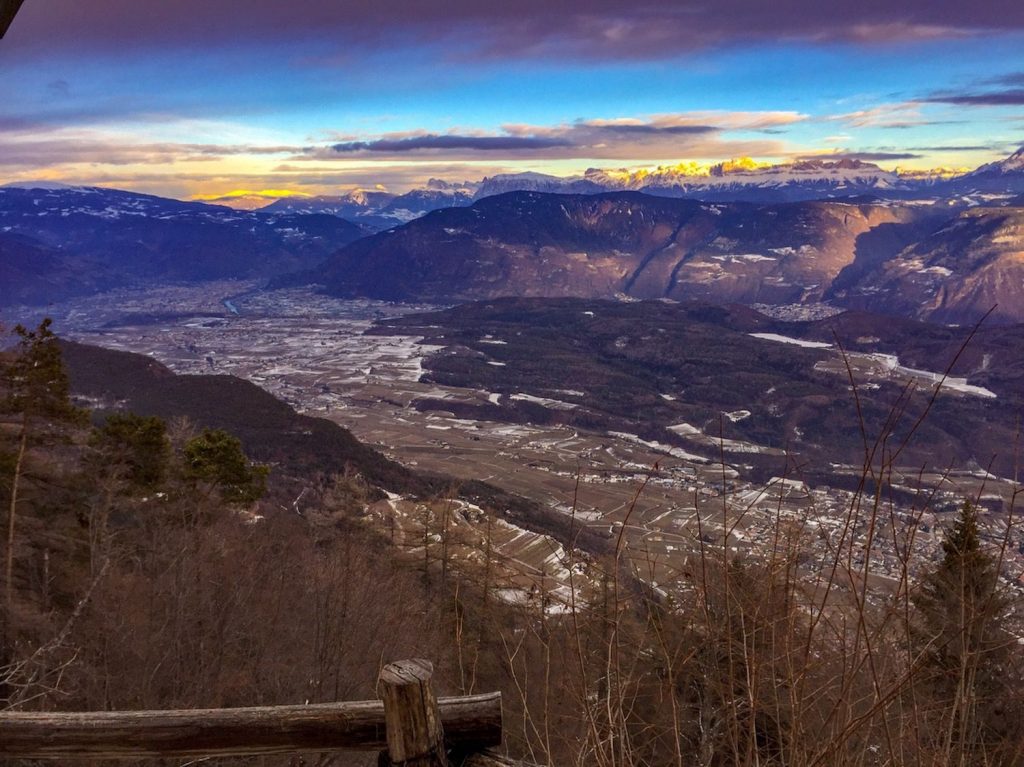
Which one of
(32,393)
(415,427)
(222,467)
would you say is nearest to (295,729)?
(32,393)

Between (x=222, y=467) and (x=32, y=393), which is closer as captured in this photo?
(x=32, y=393)

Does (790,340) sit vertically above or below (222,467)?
below

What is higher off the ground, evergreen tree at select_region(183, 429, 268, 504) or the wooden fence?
the wooden fence

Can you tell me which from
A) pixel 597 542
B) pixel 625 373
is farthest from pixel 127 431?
pixel 625 373

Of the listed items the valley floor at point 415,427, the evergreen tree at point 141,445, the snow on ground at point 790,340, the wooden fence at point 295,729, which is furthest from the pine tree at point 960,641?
the snow on ground at point 790,340

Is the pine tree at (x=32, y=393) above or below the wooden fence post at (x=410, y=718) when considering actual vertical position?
below

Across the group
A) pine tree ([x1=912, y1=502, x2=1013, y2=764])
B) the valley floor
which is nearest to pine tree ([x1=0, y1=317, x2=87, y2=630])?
the valley floor

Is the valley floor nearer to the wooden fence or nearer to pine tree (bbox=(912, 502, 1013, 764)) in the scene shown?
pine tree (bbox=(912, 502, 1013, 764))

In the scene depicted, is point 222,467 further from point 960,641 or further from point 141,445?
point 960,641

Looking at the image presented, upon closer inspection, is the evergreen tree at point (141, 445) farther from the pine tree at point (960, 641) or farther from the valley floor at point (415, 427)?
the pine tree at point (960, 641)
